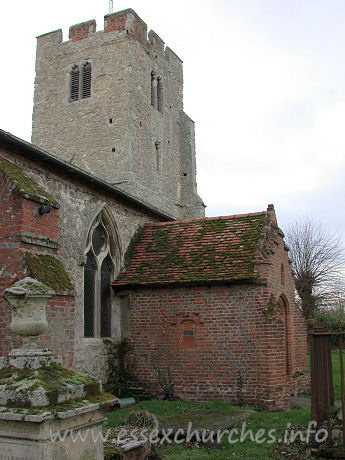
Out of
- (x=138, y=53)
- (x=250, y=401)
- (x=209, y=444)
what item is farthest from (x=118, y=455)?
(x=138, y=53)

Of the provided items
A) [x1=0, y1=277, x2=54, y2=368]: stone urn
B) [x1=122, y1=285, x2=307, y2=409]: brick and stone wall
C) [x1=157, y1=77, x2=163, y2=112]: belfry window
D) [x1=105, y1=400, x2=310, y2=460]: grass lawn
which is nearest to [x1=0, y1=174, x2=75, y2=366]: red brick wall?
[x1=105, y1=400, x2=310, y2=460]: grass lawn

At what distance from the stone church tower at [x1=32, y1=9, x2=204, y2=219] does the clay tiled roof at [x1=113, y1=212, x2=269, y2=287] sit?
12763 millimetres

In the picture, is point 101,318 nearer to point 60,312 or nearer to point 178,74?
point 60,312

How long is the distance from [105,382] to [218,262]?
166 inches

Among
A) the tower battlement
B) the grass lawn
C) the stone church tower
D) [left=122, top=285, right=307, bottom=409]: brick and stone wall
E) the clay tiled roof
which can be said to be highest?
the tower battlement

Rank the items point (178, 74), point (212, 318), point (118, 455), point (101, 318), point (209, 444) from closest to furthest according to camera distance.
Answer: point (118, 455) < point (209, 444) < point (212, 318) < point (101, 318) < point (178, 74)

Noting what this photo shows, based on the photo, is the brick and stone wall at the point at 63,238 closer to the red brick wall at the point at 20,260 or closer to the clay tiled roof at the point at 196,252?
the red brick wall at the point at 20,260

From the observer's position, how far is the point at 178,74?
3456 centimetres

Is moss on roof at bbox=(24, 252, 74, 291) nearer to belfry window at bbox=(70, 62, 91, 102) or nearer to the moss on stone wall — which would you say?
the moss on stone wall

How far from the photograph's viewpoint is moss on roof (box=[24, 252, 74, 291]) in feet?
27.7

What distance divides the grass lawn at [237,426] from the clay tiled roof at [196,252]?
293 centimetres

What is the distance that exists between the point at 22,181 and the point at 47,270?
74.2 inches

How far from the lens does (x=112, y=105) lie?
28203mm

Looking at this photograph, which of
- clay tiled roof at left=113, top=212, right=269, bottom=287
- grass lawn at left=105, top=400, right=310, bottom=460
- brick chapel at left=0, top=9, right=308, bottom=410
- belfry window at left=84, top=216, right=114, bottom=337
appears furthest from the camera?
belfry window at left=84, top=216, right=114, bottom=337
